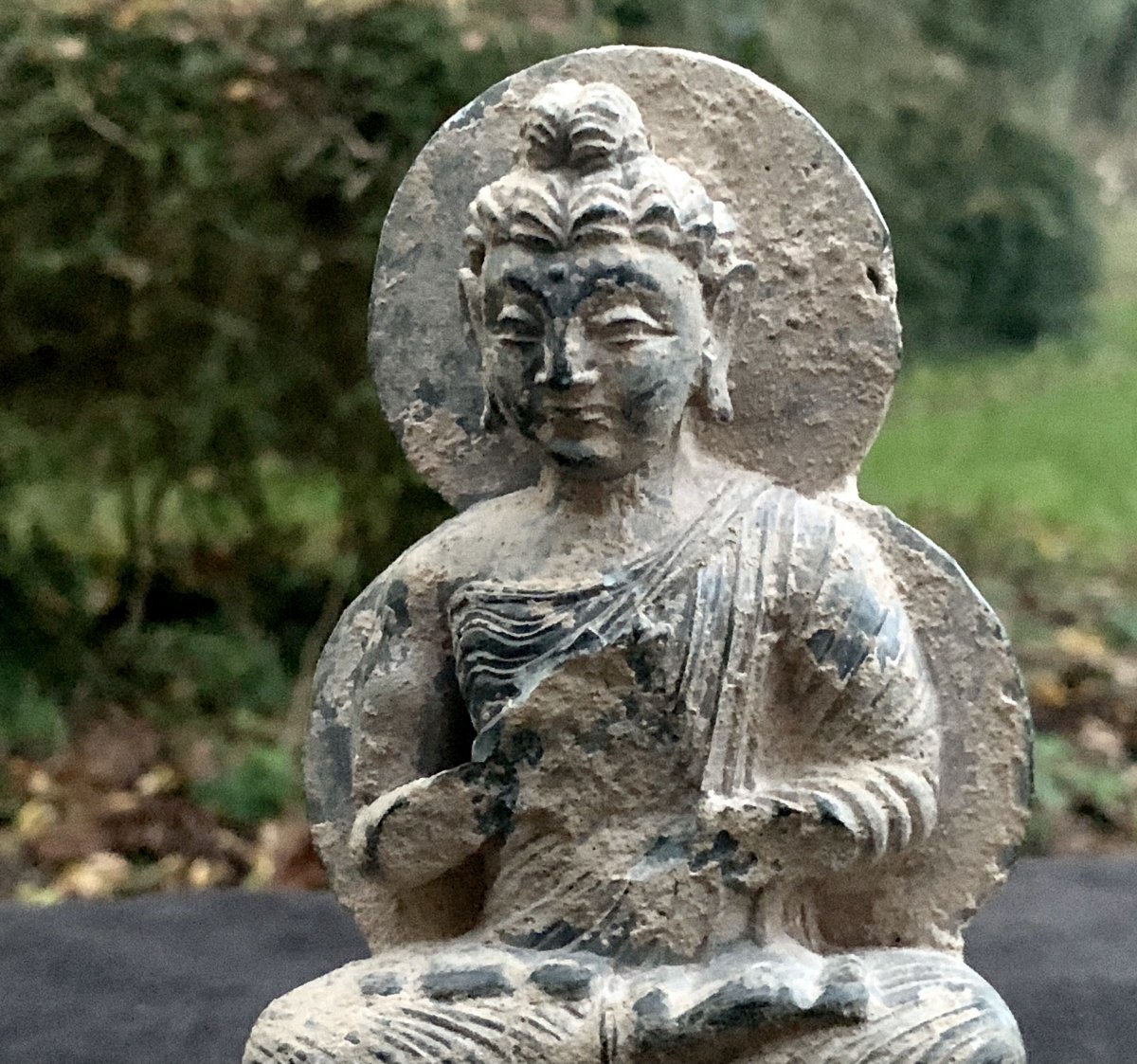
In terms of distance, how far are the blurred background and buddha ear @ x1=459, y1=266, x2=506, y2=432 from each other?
161cm

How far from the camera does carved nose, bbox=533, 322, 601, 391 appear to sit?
1775mm

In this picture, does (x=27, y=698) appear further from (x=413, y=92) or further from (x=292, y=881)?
(x=413, y=92)

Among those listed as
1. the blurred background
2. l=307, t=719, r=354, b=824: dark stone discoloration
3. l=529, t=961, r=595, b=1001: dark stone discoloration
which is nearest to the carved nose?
l=307, t=719, r=354, b=824: dark stone discoloration

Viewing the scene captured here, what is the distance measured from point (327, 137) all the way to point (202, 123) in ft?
0.95

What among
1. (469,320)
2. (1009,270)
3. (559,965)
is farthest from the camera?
(1009,270)

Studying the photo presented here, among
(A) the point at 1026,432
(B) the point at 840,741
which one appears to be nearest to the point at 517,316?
(B) the point at 840,741

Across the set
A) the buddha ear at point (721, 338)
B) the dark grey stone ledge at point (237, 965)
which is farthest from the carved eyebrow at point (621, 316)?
the dark grey stone ledge at point (237, 965)

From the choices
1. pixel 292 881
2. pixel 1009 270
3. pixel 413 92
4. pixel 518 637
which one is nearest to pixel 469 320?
pixel 518 637

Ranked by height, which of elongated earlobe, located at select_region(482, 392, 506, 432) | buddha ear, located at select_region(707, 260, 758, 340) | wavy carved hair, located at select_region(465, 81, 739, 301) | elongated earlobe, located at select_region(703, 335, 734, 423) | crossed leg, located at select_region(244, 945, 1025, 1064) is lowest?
crossed leg, located at select_region(244, 945, 1025, 1064)

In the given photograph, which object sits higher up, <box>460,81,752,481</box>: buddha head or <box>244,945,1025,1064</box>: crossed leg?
<box>460,81,752,481</box>: buddha head

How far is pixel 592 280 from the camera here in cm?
178

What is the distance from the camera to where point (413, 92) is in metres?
3.45

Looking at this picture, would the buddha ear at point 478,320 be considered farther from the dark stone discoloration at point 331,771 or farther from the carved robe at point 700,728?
the dark stone discoloration at point 331,771

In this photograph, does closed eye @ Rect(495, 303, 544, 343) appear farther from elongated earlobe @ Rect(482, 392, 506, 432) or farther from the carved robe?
the carved robe
